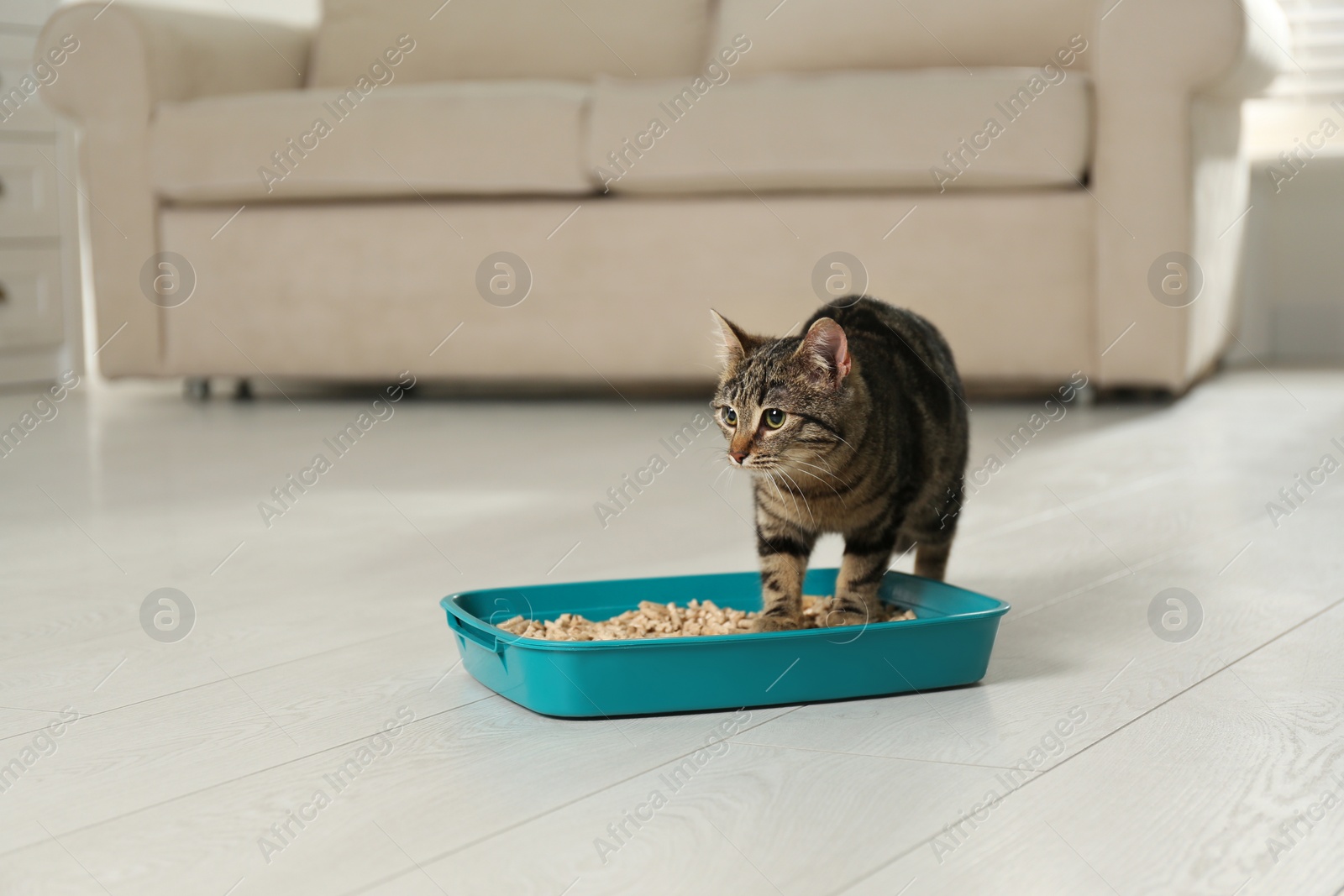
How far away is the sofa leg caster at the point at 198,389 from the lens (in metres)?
3.55

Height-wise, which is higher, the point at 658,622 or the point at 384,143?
the point at 384,143

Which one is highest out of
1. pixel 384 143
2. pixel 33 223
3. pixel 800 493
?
pixel 384 143

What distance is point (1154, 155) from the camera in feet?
9.35

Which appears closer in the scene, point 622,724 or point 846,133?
point 622,724

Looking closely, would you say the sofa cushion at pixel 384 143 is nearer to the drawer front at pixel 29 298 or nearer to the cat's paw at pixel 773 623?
the drawer front at pixel 29 298

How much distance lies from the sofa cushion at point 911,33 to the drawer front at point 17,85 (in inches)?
76.8

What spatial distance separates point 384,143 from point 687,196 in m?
0.69

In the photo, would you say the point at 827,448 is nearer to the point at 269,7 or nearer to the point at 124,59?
the point at 124,59

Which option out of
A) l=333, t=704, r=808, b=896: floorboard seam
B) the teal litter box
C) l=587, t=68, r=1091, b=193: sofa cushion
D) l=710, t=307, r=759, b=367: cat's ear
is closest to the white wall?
l=587, t=68, r=1091, b=193: sofa cushion

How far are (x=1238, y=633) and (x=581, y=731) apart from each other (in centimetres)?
64

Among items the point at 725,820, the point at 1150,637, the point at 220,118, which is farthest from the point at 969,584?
the point at 220,118

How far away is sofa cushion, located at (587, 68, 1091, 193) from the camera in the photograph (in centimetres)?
286

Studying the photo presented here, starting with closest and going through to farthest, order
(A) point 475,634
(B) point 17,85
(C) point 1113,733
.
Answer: (C) point 1113,733 → (A) point 475,634 → (B) point 17,85

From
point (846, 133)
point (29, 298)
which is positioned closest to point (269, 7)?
point (29, 298)
